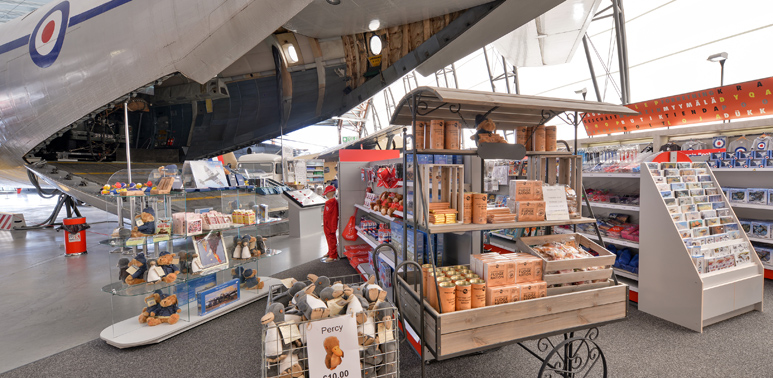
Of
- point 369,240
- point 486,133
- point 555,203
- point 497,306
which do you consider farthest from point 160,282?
point 555,203

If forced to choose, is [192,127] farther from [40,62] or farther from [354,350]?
[354,350]

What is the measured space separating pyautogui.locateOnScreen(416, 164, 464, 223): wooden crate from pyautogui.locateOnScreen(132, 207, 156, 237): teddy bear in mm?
2496

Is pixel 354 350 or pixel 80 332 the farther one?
pixel 80 332

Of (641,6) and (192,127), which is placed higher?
(641,6)

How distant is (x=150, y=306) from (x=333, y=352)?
2.57m

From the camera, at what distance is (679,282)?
9.61ft

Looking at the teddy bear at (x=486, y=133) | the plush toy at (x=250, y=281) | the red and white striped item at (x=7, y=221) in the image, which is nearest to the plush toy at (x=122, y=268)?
the plush toy at (x=250, y=281)

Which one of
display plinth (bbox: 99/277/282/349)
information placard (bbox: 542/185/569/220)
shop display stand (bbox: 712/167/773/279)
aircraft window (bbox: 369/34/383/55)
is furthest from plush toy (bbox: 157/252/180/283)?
shop display stand (bbox: 712/167/773/279)

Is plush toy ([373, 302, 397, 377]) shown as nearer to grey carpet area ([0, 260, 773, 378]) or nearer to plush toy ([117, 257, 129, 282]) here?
grey carpet area ([0, 260, 773, 378])

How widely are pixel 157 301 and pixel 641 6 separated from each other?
10691 mm

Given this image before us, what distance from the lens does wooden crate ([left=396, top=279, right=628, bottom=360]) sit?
1.64 metres

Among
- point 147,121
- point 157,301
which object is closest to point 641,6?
point 157,301

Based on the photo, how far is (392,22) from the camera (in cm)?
528

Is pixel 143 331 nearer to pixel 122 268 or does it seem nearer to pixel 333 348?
pixel 122 268
